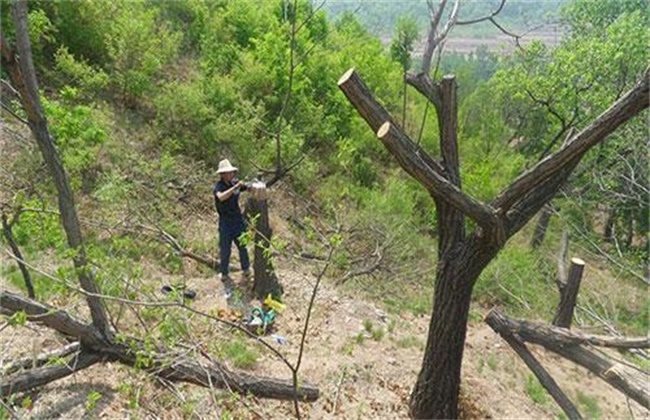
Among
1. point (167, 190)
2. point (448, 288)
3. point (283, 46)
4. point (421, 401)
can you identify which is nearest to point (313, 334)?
point (421, 401)

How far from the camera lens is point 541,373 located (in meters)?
4.45

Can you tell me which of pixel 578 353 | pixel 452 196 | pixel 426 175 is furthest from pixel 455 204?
pixel 578 353

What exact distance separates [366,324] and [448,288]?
2269 millimetres

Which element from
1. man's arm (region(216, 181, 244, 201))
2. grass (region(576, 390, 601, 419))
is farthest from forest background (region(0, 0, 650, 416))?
grass (region(576, 390, 601, 419))

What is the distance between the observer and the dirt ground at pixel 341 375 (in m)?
4.21

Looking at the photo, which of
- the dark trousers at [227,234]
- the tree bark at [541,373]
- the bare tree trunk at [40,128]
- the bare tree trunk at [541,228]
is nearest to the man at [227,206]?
the dark trousers at [227,234]

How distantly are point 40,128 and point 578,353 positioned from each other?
4413mm

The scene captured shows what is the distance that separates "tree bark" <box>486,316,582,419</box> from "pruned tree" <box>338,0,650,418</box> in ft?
1.19

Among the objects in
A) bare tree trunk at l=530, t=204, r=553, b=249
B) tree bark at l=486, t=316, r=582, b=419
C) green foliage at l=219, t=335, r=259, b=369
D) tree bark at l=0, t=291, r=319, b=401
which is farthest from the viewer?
bare tree trunk at l=530, t=204, r=553, b=249

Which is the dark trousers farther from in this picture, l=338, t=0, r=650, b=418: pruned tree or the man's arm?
l=338, t=0, r=650, b=418: pruned tree

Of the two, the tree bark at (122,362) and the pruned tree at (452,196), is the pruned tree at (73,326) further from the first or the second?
the pruned tree at (452,196)

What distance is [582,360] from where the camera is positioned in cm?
443

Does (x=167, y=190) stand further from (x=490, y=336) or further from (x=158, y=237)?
(x=490, y=336)

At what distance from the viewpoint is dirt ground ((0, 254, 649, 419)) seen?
4.21 m
